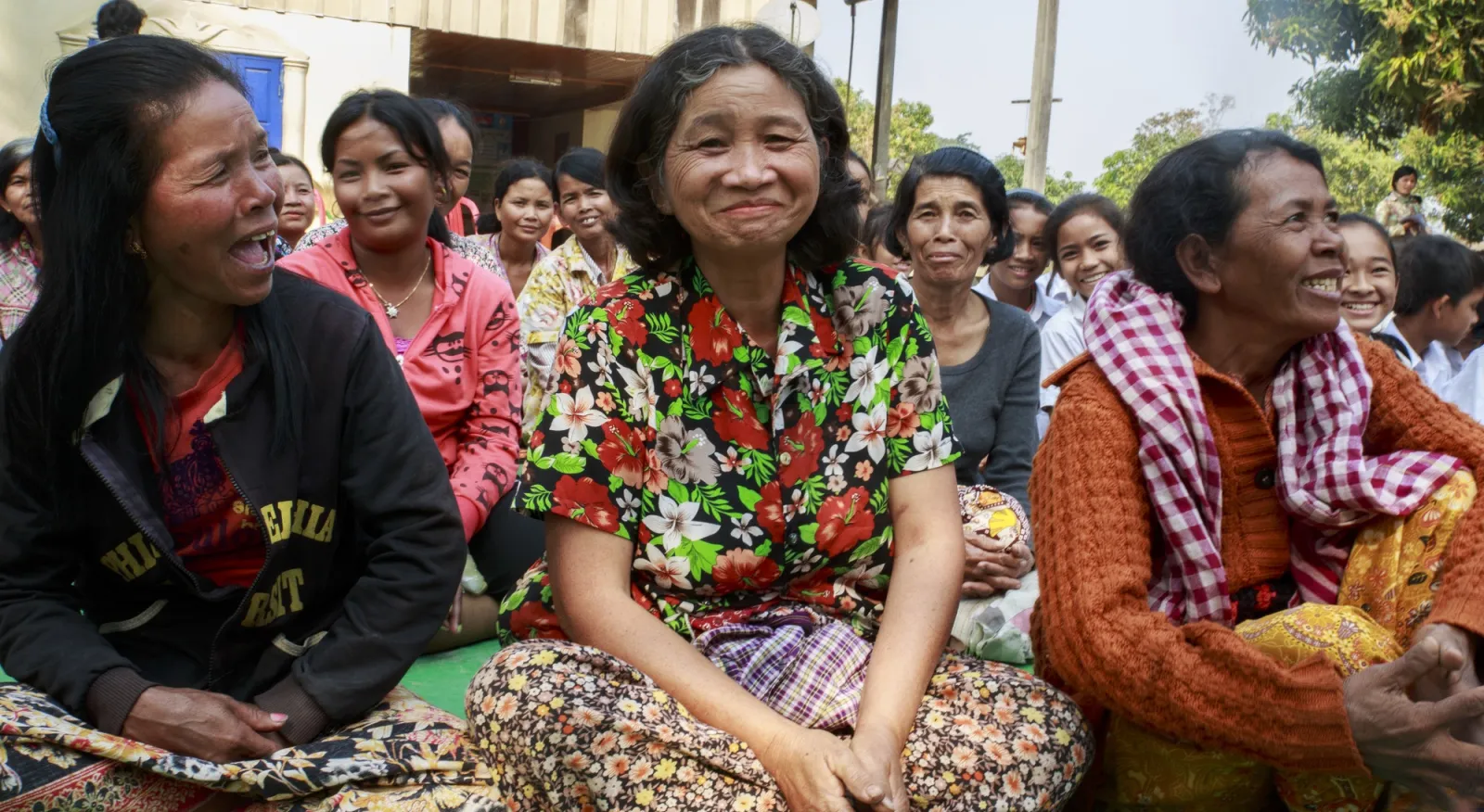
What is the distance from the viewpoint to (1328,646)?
2.19 metres

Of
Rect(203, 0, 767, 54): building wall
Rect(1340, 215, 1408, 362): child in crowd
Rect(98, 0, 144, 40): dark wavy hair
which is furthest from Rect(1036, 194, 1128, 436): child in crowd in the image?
Rect(203, 0, 767, 54): building wall

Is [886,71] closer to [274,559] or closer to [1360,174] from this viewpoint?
[274,559]

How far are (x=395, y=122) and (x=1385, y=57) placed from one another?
37.5 feet

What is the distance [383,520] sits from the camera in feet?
7.65

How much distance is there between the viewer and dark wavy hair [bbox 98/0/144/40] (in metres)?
5.08

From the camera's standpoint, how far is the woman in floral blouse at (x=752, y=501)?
2.09 meters

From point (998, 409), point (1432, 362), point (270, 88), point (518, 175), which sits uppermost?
point (270, 88)

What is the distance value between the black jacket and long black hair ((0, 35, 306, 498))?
49 millimetres

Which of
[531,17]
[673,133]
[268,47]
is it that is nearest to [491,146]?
[531,17]

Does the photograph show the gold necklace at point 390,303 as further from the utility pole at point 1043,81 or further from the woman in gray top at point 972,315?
the utility pole at point 1043,81

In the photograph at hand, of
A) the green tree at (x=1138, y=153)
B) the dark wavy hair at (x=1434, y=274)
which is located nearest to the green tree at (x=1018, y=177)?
the green tree at (x=1138, y=153)

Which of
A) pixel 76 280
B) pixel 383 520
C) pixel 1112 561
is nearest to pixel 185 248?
pixel 76 280

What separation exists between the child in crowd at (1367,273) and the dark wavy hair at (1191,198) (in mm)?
2319

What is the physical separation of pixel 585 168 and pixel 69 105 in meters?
4.09
